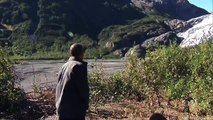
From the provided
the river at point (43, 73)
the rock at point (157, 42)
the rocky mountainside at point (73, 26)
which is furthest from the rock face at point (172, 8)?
the river at point (43, 73)

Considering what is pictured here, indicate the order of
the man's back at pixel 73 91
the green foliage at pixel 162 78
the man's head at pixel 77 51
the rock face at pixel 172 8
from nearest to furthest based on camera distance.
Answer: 1. the man's back at pixel 73 91
2. the man's head at pixel 77 51
3. the green foliage at pixel 162 78
4. the rock face at pixel 172 8

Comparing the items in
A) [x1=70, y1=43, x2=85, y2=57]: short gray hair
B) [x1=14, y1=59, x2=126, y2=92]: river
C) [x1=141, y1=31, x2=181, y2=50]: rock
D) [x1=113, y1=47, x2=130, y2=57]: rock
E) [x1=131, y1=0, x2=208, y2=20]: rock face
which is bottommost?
[x1=113, y1=47, x2=130, y2=57]: rock

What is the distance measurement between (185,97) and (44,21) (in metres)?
81.1

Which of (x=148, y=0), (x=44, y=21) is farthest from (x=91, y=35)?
(x=148, y=0)

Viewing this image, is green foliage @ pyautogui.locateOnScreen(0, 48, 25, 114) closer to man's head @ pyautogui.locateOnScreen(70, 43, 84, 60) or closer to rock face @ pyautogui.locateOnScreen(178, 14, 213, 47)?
rock face @ pyautogui.locateOnScreen(178, 14, 213, 47)

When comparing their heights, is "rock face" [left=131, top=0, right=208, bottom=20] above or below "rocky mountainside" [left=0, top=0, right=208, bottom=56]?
above

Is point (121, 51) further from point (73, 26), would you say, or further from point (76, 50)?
point (76, 50)

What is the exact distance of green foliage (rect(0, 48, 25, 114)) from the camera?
13.2m

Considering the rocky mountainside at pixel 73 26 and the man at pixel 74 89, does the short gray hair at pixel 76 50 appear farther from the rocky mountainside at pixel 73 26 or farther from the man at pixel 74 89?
the rocky mountainside at pixel 73 26

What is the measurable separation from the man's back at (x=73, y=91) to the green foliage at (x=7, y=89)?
6.67 m

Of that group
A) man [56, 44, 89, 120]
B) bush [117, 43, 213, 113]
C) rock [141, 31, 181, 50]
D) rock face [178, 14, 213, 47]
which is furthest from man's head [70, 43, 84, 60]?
rock face [178, 14, 213, 47]

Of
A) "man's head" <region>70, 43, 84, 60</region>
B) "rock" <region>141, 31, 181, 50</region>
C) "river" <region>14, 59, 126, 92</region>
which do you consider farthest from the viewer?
"rock" <region>141, 31, 181, 50</region>

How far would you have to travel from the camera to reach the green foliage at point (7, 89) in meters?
13.2

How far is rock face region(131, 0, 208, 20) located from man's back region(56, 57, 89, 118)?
411ft
